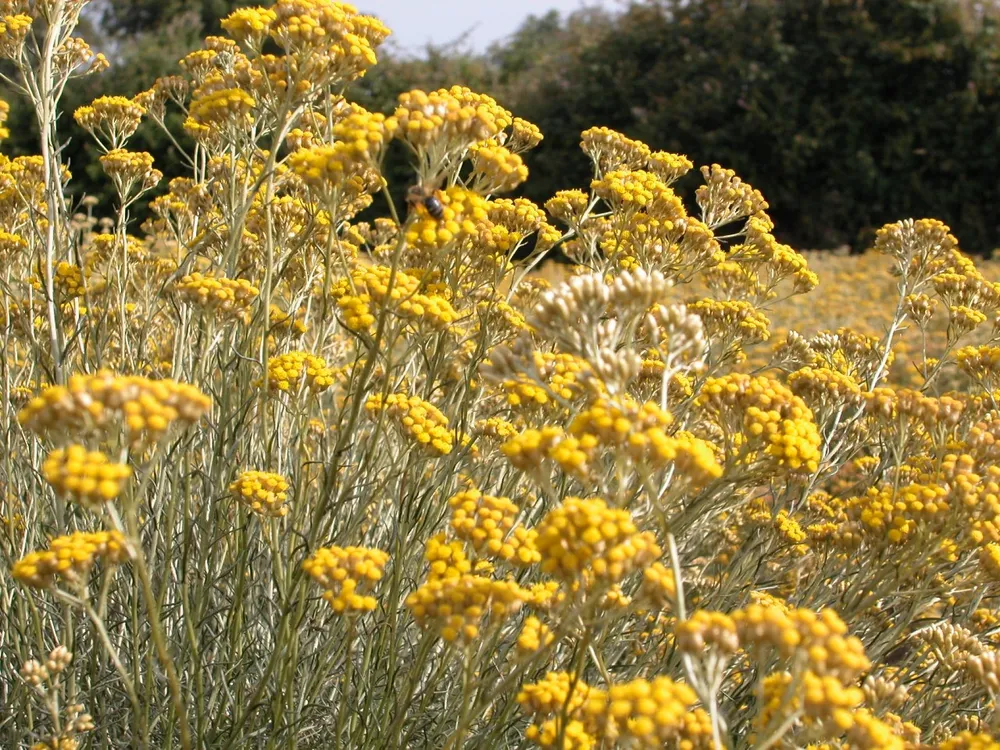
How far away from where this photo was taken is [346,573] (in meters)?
1.88

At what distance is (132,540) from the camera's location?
1.59m

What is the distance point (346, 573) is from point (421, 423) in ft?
1.86

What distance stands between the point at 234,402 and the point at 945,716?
237cm

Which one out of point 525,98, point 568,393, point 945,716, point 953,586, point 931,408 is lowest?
point 525,98

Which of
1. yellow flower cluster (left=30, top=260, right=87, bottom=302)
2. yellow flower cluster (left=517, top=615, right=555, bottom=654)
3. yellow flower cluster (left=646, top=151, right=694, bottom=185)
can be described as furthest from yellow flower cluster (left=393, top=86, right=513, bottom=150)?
yellow flower cluster (left=30, top=260, right=87, bottom=302)

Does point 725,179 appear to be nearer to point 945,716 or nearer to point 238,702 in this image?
point 945,716

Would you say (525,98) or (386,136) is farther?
(525,98)

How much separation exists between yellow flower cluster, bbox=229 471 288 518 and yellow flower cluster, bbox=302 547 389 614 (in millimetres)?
453

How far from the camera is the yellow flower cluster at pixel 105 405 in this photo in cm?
151

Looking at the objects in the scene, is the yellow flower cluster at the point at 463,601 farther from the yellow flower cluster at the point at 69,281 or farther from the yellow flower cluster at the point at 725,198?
the yellow flower cluster at the point at 725,198

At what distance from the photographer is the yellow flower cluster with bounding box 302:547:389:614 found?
1.83m

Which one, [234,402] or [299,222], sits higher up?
[299,222]

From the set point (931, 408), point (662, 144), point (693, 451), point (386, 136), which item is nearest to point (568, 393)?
point (693, 451)

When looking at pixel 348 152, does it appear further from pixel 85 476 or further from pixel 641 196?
pixel 641 196
